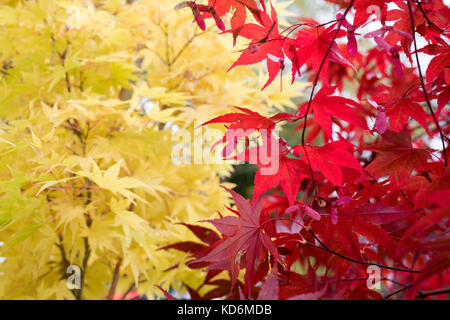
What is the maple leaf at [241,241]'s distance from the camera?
50cm

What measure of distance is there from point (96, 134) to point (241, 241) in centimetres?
67

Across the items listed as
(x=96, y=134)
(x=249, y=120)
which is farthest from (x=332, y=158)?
(x=96, y=134)

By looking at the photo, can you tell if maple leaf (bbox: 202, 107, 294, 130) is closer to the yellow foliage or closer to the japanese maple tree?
the japanese maple tree

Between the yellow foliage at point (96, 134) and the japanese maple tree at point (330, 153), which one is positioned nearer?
the japanese maple tree at point (330, 153)

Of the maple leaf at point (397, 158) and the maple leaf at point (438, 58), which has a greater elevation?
the maple leaf at point (438, 58)

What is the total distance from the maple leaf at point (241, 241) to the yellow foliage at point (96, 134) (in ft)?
1.00

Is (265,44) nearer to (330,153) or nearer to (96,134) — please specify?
(330,153)

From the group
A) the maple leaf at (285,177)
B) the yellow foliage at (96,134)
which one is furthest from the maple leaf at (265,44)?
the yellow foliage at (96,134)

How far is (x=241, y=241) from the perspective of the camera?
20.4 inches

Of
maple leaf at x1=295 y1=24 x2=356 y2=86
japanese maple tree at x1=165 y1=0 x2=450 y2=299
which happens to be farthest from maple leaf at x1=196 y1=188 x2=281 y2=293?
maple leaf at x1=295 y1=24 x2=356 y2=86

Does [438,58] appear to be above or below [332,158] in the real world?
above

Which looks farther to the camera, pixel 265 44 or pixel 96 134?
pixel 96 134

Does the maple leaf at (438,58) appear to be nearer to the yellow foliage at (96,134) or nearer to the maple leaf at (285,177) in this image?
the maple leaf at (285,177)
